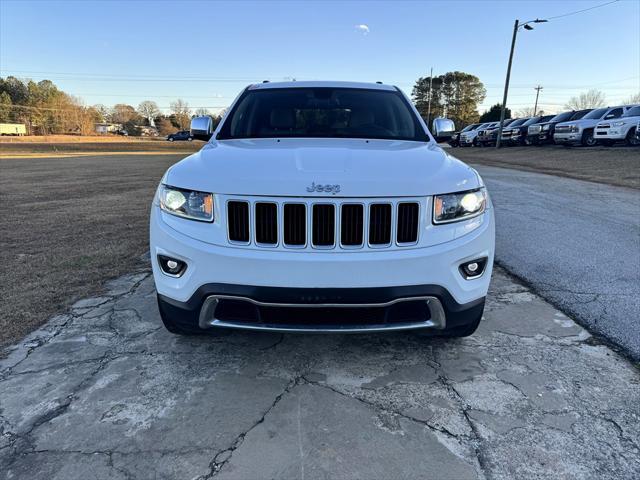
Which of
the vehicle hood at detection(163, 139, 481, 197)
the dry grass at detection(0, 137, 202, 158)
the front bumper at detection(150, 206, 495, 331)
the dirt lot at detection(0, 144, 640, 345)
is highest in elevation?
the vehicle hood at detection(163, 139, 481, 197)

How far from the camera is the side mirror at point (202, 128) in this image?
423 centimetres

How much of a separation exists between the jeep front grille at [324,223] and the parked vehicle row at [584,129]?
12208mm

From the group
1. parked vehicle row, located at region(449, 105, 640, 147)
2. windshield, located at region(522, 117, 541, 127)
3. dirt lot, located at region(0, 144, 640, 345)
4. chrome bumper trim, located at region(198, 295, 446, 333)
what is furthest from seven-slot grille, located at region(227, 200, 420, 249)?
windshield, located at region(522, 117, 541, 127)

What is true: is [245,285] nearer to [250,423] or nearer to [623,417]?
[250,423]

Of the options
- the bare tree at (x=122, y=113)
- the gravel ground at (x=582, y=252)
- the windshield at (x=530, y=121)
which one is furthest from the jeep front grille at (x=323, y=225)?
the bare tree at (x=122, y=113)

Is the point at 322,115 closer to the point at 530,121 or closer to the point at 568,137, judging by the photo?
the point at 568,137

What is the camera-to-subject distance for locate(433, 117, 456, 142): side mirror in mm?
4191

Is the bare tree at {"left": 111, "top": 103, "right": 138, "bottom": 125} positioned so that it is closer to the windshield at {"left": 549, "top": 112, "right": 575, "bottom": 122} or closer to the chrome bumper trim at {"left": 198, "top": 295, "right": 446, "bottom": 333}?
the windshield at {"left": 549, "top": 112, "right": 575, "bottom": 122}

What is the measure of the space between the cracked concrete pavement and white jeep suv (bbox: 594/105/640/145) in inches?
760

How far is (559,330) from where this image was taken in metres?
3.21

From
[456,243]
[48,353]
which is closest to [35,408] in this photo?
[48,353]

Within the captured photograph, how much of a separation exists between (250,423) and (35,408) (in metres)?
1.12

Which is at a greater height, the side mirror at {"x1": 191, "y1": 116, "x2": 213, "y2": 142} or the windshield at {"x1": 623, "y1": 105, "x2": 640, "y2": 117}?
the windshield at {"x1": 623, "y1": 105, "x2": 640, "y2": 117}

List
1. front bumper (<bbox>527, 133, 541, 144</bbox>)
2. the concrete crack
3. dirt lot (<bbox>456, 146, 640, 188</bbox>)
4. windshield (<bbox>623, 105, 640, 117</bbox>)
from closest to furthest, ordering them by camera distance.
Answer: the concrete crack → dirt lot (<bbox>456, 146, 640, 188</bbox>) → windshield (<bbox>623, 105, 640, 117</bbox>) → front bumper (<bbox>527, 133, 541, 144</bbox>)
